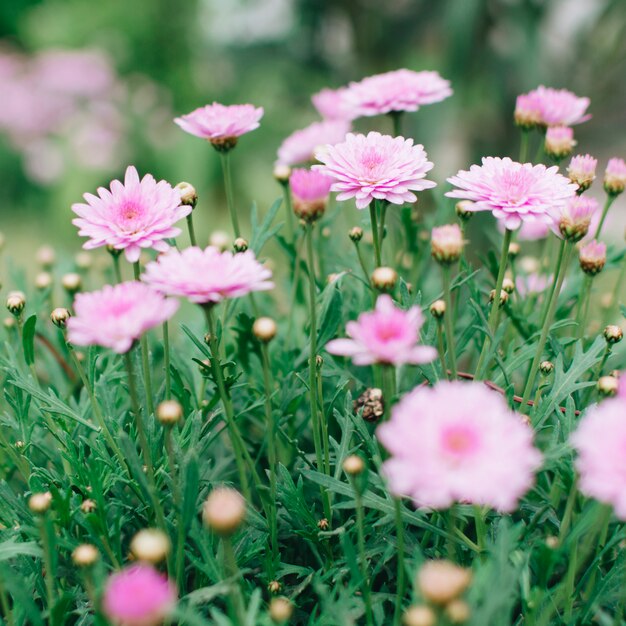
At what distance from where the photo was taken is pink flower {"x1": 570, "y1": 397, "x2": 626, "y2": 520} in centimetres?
40

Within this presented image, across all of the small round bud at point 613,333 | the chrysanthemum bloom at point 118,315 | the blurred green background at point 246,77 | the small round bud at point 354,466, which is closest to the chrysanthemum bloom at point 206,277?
the chrysanthemum bloom at point 118,315

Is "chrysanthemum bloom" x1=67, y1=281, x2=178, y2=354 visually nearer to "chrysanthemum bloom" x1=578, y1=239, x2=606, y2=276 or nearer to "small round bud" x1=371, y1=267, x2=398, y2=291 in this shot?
"small round bud" x1=371, y1=267, x2=398, y2=291

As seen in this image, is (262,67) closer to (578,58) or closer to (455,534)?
(578,58)

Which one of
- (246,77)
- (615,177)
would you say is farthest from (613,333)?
(246,77)

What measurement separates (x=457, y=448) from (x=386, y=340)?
0.09 m

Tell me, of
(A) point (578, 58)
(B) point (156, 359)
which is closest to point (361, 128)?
(A) point (578, 58)

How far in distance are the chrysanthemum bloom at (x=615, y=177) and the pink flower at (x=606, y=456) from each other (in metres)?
0.40

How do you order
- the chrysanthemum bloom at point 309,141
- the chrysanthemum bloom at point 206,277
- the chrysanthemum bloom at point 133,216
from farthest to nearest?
1. the chrysanthemum bloom at point 309,141
2. the chrysanthemum bloom at point 133,216
3. the chrysanthemum bloom at point 206,277

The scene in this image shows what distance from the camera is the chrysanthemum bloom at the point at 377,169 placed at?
63 cm

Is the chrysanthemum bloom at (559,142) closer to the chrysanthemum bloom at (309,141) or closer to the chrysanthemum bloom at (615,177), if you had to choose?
the chrysanthemum bloom at (615,177)

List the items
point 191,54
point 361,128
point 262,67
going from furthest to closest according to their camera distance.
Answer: point 191,54, point 262,67, point 361,128

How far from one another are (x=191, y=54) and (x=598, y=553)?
373 centimetres

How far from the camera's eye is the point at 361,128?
8.58ft

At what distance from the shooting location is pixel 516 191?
61 centimetres
